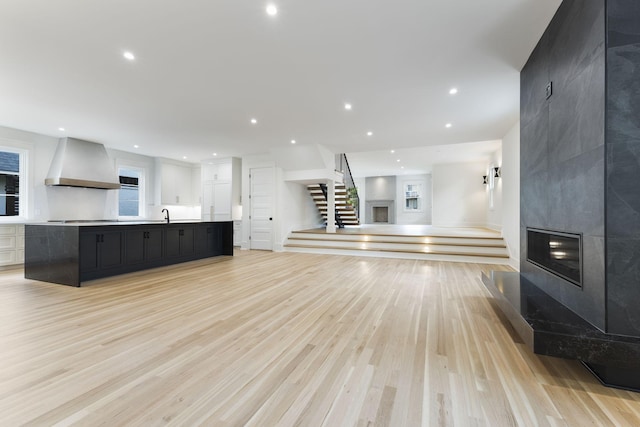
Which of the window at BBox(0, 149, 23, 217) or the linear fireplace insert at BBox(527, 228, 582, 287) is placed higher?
the window at BBox(0, 149, 23, 217)

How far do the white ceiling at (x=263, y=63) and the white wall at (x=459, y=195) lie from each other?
5921mm

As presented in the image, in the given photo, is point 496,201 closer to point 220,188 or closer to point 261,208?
point 261,208

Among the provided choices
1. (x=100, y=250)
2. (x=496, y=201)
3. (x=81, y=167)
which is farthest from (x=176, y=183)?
(x=496, y=201)

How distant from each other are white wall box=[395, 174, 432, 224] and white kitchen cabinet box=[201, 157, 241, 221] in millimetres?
9165

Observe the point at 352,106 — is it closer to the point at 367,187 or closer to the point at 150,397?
the point at 150,397

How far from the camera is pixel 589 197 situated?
2008 millimetres

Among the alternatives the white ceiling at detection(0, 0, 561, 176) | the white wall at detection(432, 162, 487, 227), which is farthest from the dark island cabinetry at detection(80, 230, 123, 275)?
the white wall at detection(432, 162, 487, 227)

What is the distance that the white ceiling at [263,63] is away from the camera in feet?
8.39

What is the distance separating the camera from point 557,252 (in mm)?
2555

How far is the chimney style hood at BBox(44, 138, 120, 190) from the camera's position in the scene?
21.3ft

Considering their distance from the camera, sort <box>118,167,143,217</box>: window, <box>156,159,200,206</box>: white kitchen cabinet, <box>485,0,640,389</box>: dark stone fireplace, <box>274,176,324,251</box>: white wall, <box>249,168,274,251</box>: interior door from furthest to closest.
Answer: <box>156,159,200,206</box>: white kitchen cabinet, <box>249,168,274,251</box>: interior door, <box>274,176,324,251</box>: white wall, <box>118,167,143,217</box>: window, <box>485,0,640,389</box>: dark stone fireplace

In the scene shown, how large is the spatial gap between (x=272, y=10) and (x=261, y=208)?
665 cm

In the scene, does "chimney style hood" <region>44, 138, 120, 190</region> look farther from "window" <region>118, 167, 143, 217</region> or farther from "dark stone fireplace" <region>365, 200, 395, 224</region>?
"dark stone fireplace" <region>365, 200, 395, 224</region>

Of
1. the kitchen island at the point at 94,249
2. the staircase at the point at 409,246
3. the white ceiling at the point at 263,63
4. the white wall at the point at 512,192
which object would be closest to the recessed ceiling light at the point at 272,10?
the white ceiling at the point at 263,63
